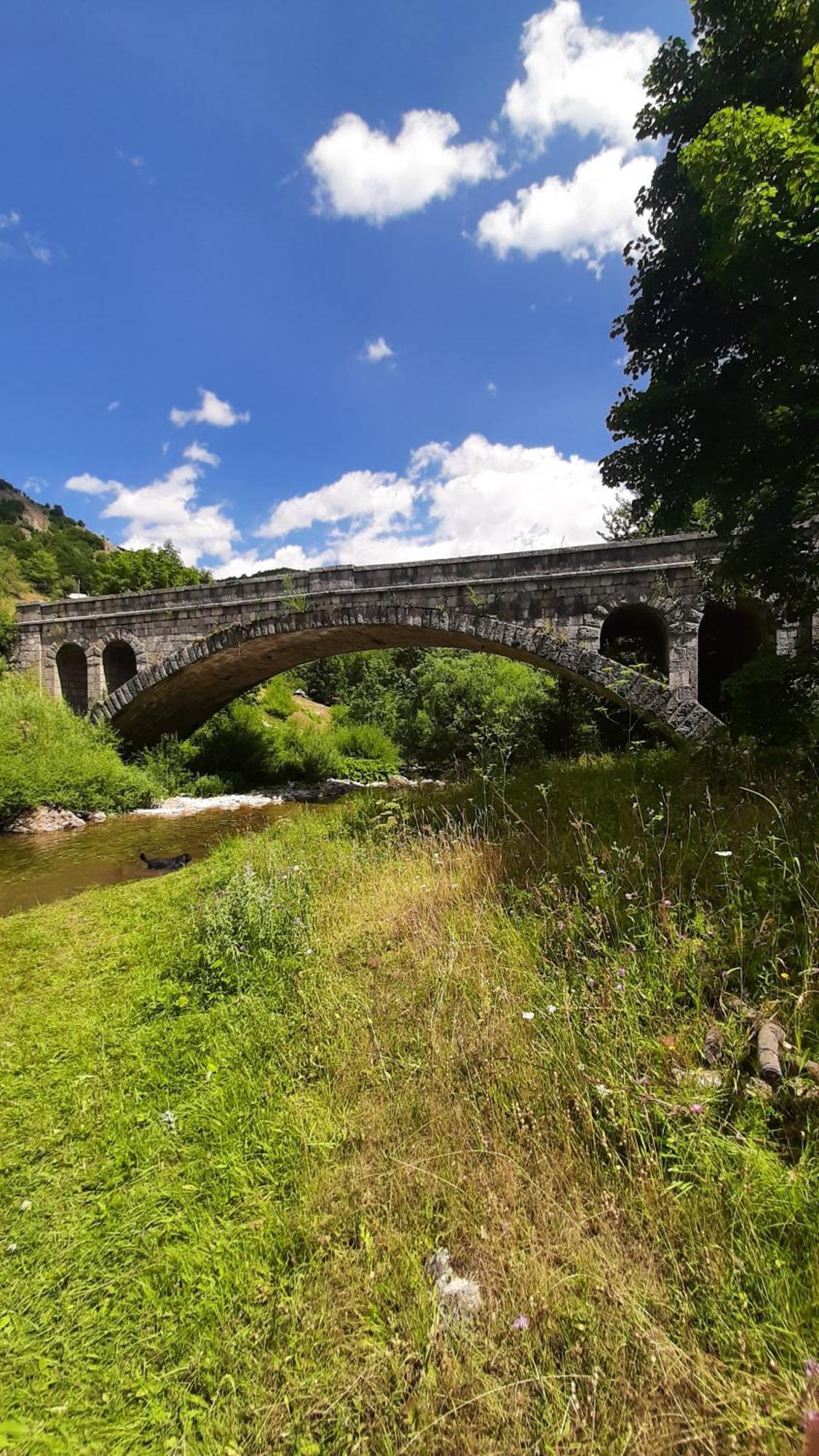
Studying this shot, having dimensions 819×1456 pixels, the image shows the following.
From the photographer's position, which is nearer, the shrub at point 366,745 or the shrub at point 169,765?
the shrub at point 169,765

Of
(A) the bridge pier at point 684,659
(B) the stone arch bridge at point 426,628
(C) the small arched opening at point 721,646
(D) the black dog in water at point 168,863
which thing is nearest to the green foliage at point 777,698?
(B) the stone arch bridge at point 426,628

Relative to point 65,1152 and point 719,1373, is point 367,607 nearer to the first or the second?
point 65,1152

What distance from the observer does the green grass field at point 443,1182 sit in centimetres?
125

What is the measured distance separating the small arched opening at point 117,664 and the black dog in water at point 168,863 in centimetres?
983

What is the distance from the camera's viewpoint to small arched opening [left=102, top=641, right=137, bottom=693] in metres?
16.9

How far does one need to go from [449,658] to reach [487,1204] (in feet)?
67.6

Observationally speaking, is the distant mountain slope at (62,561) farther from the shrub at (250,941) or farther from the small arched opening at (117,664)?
the shrub at (250,941)

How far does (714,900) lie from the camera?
106 inches

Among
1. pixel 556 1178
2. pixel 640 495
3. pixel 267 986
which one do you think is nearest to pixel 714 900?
pixel 556 1178

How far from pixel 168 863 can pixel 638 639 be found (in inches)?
439

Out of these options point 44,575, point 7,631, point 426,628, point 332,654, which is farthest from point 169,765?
point 44,575

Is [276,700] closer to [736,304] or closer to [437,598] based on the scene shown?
[437,598]

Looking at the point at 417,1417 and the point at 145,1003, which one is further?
the point at 145,1003

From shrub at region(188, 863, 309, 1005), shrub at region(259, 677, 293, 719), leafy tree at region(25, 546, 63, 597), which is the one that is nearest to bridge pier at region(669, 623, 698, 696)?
shrub at region(188, 863, 309, 1005)
